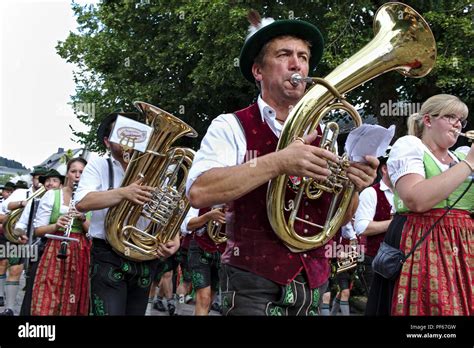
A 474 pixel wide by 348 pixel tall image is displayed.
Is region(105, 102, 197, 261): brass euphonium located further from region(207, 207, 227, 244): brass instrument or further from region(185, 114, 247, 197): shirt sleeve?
region(207, 207, 227, 244): brass instrument

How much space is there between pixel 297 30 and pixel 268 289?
3.69 ft

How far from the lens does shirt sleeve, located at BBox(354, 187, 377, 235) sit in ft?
20.4

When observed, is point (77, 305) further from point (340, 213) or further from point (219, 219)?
point (340, 213)

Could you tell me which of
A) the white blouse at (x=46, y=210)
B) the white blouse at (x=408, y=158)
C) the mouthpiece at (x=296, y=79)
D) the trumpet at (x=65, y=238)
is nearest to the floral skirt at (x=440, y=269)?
→ the white blouse at (x=408, y=158)

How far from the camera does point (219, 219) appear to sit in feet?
23.0

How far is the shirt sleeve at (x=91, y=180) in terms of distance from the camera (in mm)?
4699

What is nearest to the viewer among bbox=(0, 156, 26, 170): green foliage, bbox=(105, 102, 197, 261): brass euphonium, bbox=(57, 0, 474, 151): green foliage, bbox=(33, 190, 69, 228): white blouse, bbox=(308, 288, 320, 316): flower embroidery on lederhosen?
bbox=(308, 288, 320, 316): flower embroidery on lederhosen

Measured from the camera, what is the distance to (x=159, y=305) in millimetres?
9852

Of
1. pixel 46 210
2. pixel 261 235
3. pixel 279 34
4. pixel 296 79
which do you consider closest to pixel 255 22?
pixel 279 34

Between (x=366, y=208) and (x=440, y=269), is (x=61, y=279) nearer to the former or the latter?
(x=366, y=208)

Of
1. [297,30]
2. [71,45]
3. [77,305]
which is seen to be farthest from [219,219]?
[71,45]

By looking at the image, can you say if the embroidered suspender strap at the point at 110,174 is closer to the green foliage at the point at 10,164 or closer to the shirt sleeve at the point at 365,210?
the shirt sleeve at the point at 365,210

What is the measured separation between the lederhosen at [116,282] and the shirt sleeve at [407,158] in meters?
1.74

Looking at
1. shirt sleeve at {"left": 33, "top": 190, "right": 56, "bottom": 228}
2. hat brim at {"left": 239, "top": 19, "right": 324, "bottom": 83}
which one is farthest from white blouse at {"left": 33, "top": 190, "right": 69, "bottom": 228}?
hat brim at {"left": 239, "top": 19, "right": 324, "bottom": 83}
